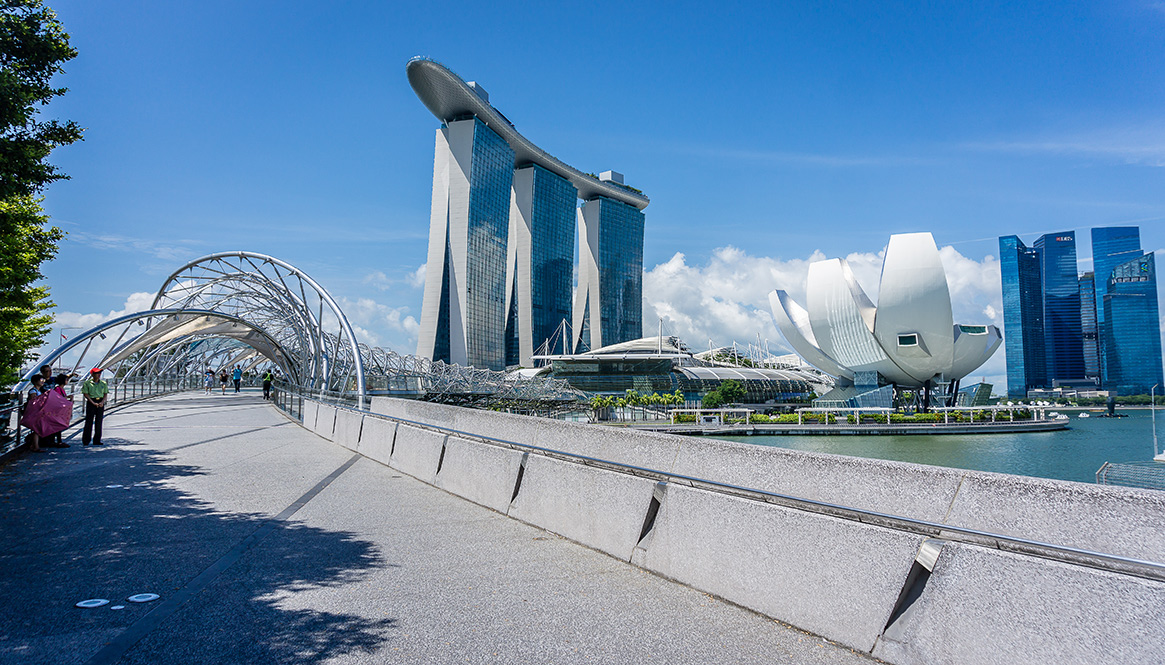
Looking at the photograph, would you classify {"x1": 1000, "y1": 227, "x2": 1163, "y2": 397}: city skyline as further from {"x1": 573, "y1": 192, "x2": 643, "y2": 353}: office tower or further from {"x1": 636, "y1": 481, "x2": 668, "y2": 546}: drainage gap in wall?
{"x1": 636, "y1": 481, "x2": 668, "y2": 546}: drainage gap in wall

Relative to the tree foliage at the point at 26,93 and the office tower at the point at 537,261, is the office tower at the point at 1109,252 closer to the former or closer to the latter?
the office tower at the point at 537,261

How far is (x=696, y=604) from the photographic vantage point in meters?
4.54

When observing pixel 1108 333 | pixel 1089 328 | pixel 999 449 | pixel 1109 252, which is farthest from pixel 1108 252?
pixel 999 449

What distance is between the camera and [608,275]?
15638cm

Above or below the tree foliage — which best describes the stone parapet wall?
below

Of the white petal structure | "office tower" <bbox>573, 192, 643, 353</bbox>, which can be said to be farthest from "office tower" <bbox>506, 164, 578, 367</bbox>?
the white petal structure

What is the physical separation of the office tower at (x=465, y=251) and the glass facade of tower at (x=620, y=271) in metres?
47.1

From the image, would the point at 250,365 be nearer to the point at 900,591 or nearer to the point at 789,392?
the point at 789,392

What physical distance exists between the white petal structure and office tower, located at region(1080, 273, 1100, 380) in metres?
130

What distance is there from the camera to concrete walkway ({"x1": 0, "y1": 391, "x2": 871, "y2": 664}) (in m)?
3.75

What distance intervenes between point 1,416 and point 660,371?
265 feet

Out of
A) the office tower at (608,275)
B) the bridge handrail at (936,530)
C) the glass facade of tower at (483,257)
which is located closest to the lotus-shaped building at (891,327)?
the glass facade of tower at (483,257)

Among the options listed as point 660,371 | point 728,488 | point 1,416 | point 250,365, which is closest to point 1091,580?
point 728,488

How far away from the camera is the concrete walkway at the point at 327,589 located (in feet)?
12.3
